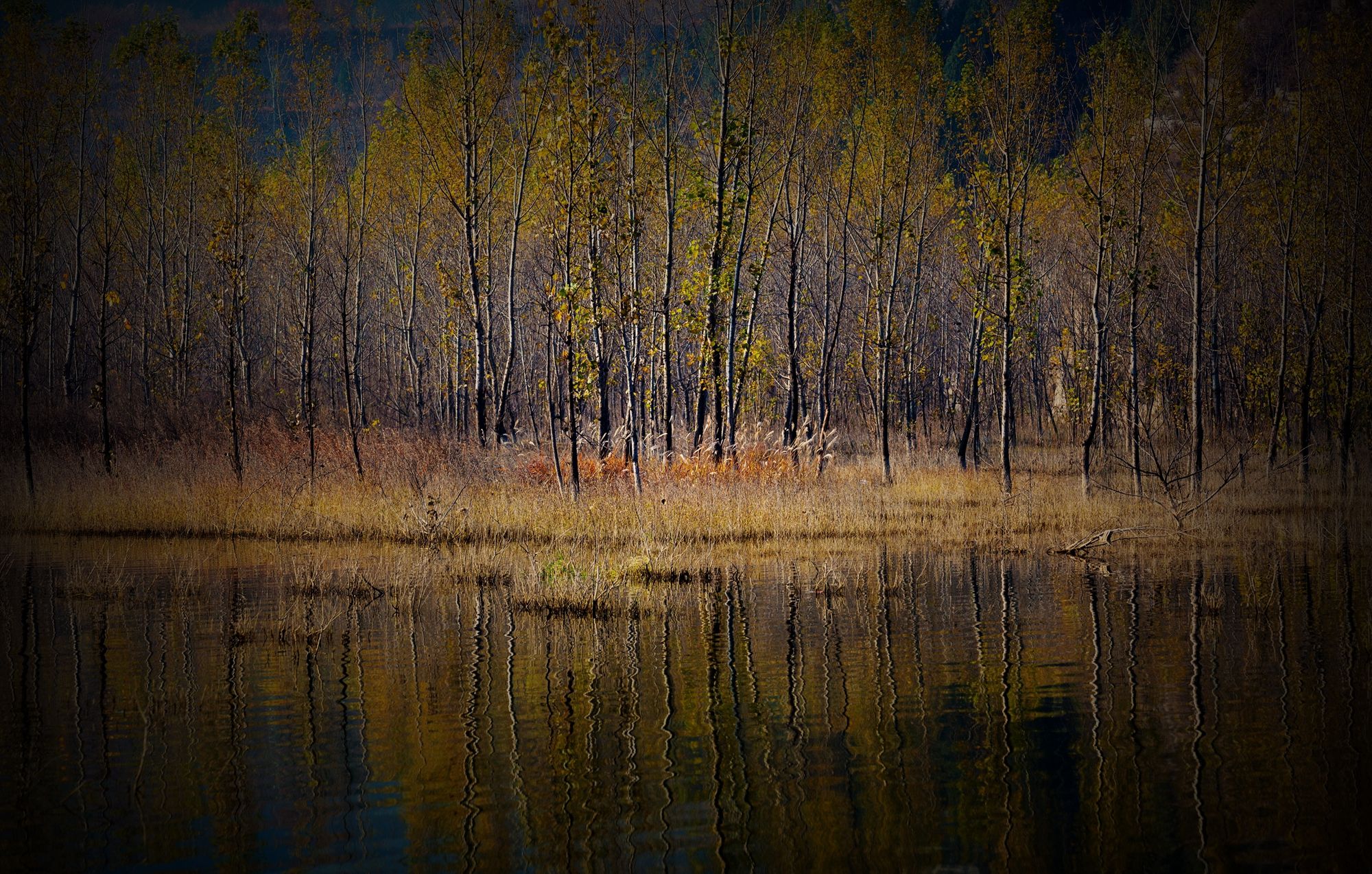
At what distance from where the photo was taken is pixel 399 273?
118 feet

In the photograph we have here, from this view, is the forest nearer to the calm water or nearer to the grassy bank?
the grassy bank

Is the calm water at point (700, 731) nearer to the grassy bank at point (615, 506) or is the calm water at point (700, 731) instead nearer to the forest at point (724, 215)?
the grassy bank at point (615, 506)

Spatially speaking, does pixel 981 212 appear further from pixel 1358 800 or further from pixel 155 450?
pixel 1358 800

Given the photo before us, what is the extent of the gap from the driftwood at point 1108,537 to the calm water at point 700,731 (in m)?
2.72

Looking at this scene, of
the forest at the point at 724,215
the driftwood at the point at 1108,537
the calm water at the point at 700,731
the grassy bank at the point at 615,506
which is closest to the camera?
the calm water at the point at 700,731

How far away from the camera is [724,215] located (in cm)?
2127

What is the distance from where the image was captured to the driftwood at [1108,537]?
546 inches

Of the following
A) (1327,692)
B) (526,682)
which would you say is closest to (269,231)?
(526,682)

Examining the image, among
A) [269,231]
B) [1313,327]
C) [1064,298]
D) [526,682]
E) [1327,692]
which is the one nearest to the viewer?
[1327,692]

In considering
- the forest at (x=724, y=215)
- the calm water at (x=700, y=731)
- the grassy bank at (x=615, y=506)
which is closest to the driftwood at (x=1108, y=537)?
the grassy bank at (x=615, y=506)

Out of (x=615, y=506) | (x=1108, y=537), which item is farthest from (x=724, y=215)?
(x=1108, y=537)

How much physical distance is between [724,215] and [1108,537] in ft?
33.8

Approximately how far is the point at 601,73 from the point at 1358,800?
53.3ft

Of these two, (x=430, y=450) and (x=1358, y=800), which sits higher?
(x=430, y=450)
